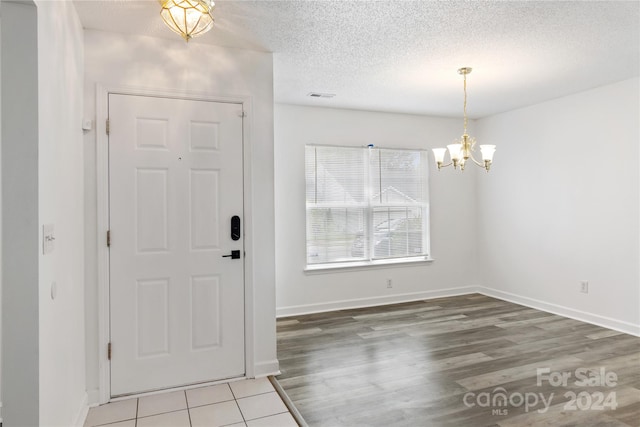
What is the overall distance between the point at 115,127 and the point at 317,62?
66.5 inches

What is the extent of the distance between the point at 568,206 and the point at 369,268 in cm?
242

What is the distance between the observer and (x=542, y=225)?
4.83 meters

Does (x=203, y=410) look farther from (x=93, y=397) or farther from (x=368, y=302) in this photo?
(x=368, y=302)

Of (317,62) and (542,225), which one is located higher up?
(317,62)

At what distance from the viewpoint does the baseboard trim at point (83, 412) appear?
7.71ft

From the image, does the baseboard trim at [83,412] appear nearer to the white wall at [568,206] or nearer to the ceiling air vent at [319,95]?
the ceiling air vent at [319,95]

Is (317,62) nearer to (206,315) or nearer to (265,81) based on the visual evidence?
(265,81)

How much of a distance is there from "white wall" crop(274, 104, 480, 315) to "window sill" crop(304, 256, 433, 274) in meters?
0.04

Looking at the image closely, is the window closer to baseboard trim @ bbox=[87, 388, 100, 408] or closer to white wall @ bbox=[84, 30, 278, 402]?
white wall @ bbox=[84, 30, 278, 402]

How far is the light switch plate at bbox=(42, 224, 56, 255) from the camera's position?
1747mm

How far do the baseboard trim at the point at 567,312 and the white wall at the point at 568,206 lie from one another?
10 millimetres

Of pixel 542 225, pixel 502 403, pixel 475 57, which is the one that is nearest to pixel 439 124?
pixel 542 225

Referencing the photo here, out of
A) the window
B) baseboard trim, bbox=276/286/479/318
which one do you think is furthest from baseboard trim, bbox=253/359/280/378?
the window

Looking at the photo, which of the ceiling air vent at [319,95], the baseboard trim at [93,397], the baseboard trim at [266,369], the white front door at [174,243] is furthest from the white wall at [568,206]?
the baseboard trim at [93,397]
